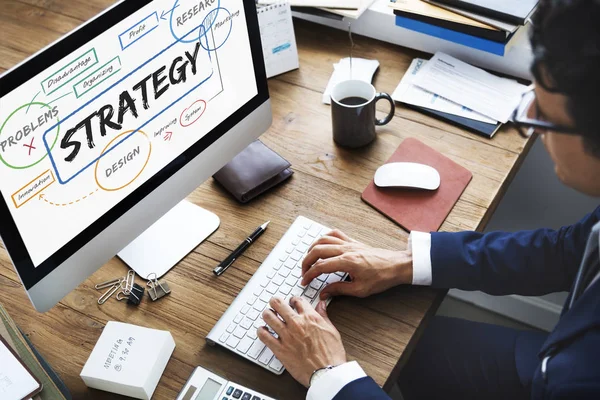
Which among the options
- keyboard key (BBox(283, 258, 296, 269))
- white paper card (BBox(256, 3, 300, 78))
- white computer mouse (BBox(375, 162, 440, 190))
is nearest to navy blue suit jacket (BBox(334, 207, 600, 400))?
white computer mouse (BBox(375, 162, 440, 190))

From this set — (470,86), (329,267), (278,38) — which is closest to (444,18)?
(470,86)

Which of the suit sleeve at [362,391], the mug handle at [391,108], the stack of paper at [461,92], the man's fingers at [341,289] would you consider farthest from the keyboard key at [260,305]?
the stack of paper at [461,92]

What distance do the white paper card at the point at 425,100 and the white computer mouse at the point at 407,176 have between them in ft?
0.60

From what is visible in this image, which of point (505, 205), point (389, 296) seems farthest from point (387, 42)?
point (389, 296)

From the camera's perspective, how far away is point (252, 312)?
111 cm

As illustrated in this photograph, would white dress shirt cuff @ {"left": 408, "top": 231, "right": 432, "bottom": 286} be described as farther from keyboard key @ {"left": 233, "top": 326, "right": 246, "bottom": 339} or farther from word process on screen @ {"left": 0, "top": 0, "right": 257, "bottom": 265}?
word process on screen @ {"left": 0, "top": 0, "right": 257, "bottom": 265}

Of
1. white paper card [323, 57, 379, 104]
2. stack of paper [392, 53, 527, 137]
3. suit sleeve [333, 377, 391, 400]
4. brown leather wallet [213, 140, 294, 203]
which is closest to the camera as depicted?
suit sleeve [333, 377, 391, 400]

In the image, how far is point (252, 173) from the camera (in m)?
1.30

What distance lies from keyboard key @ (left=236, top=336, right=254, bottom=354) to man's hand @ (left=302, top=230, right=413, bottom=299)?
0.14 metres

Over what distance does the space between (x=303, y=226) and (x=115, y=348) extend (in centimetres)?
39

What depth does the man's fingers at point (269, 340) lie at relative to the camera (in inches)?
41.1

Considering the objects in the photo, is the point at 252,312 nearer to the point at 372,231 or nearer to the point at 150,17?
the point at 372,231

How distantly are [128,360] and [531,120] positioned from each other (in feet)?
2.24

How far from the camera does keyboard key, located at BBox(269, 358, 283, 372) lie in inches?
40.9
